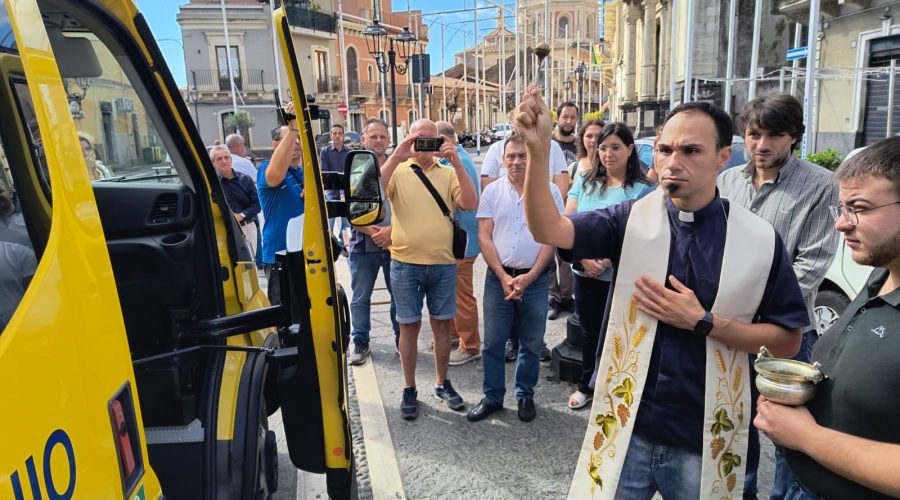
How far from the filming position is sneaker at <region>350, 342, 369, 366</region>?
15.6 ft

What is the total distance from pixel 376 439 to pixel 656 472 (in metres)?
2.06

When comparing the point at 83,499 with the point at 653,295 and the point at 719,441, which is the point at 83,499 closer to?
the point at 653,295

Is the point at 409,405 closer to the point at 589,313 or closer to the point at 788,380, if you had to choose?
the point at 589,313

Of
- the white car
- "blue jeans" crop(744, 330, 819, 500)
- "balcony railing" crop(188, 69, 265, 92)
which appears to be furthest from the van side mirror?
"balcony railing" crop(188, 69, 265, 92)

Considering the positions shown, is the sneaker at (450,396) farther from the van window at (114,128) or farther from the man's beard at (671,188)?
the man's beard at (671,188)

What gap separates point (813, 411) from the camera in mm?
1511

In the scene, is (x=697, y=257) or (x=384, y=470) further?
(x=384, y=470)

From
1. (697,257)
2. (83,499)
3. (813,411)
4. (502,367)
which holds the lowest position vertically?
(502,367)

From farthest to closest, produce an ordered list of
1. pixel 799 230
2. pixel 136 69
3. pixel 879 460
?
pixel 799 230 → pixel 136 69 → pixel 879 460

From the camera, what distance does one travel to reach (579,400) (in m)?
3.99

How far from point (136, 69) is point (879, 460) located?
2653mm

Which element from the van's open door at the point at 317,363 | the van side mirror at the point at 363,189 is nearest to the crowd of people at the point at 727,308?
the van side mirror at the point at 363,189

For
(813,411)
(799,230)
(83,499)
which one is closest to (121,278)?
(83,499)

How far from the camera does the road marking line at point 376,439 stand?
10.4 ft
